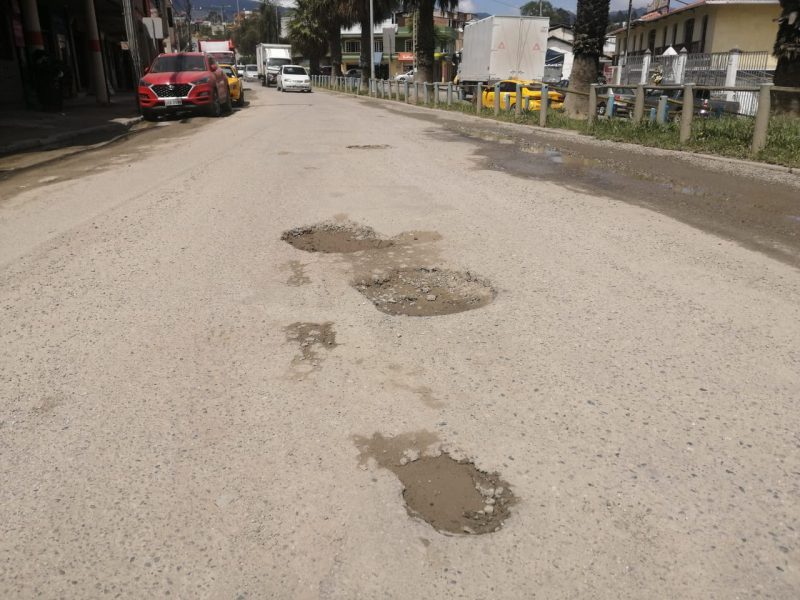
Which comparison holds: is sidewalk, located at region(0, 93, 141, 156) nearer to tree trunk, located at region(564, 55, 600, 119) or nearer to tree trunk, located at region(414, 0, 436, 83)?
tree trunk, located at region(564, 55, 600, 119)

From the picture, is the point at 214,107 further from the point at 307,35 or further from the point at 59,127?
the point at 307,35

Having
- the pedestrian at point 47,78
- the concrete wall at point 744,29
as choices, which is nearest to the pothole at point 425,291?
the pedestrian at point 47,78

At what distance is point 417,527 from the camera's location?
2.16 metres

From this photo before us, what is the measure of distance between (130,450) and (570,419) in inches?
71.2

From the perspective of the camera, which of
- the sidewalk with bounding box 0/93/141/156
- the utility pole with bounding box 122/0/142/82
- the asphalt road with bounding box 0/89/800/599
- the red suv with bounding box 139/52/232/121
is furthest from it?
the utility pole with bounding box 122/0/142/82

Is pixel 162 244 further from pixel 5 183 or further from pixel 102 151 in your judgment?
pixel 102 151

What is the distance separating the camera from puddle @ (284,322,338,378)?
10.7 feet

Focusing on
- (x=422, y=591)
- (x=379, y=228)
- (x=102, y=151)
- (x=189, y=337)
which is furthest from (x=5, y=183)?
(x=422, y=591)

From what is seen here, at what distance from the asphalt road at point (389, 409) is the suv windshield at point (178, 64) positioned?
44.5 feet

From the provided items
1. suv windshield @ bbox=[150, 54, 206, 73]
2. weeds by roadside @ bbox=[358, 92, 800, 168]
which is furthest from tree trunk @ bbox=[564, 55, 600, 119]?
suv windshield @ bbox=[150, 54, 206, 73]

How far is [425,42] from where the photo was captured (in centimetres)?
2967

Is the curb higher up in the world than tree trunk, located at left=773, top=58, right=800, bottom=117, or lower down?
lower down

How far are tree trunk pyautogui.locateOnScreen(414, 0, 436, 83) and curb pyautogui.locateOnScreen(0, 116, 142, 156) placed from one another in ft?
52.0

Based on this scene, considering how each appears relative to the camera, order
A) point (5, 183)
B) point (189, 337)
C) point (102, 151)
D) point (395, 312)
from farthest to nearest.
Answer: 1. point (102, 151)
2. point (5, 183)
3. point (395, 312)
4. point (189, 337)
